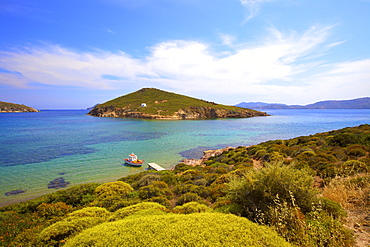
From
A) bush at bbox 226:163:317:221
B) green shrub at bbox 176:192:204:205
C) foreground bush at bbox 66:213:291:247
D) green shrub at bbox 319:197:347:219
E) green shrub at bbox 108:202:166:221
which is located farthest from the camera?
green shrub at bbox 176:192:204:205

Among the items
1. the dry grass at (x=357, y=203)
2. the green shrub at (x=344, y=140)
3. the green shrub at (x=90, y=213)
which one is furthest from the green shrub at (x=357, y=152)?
the green shrub at (x=90, y=213)

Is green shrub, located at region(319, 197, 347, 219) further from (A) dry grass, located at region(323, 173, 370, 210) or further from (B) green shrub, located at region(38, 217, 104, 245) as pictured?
(B) green shrub, located at region(38, 217, 104, 245)

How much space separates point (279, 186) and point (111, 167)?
21.7m

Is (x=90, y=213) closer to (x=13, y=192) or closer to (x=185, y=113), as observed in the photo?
(x=13, y=192)

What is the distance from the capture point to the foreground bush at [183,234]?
3.92m

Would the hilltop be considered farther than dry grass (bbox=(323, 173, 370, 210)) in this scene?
Yes

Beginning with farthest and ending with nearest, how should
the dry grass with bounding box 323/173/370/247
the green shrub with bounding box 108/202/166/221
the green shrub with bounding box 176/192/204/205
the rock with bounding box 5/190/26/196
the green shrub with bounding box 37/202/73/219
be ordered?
the rock with bounding box 5/190/26/196, the green shrub with bounding box 176/192/204/205, the green shrub with bounding box 37/202/73/219, the green shrub with bounding box 108/202/166/221, the dry grass with bounding box 323/173/370/247

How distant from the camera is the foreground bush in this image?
3.92m

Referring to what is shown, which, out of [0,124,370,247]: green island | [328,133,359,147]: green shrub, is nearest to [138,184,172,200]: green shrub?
[0,124,370,247]: green island

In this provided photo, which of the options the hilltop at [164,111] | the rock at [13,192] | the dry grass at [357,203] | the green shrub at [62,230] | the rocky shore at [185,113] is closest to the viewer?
the dry grass at [357,203]

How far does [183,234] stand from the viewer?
4.18 metres

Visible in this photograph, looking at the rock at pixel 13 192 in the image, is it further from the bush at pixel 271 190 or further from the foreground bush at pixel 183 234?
the bush at pixel 271 190

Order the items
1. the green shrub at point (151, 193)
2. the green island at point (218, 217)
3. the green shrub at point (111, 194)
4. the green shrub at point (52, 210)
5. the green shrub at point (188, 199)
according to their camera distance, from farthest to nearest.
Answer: the green shrub at point (151, 193)
the green shrub at point (188, 199)
the green shrub at point (111, 194)
the green shrub at point (52, 210)
the green island at point (218, 217)

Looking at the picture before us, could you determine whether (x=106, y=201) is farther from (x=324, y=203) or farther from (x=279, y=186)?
(x=324, y=203)
